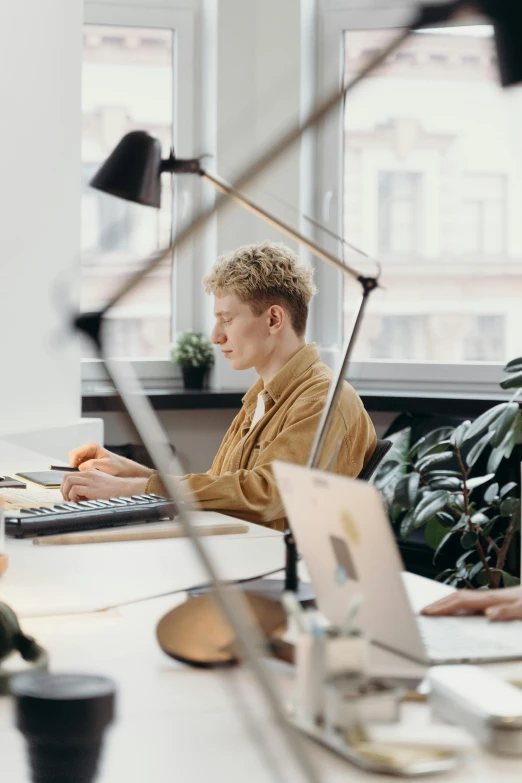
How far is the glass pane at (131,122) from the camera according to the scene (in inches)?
166

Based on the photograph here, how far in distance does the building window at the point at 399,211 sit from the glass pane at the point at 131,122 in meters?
0.87

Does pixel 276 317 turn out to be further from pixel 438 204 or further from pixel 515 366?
pixel 438 204

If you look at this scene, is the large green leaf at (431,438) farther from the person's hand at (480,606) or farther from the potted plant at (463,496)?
the person's hand at (480,606)

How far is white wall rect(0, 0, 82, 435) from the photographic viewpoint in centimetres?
327

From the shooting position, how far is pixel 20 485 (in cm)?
238

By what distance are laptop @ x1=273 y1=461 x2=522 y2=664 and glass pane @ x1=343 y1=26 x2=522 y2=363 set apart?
2947 millimetres

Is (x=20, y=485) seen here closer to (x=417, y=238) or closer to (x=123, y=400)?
(x=123, y=400)

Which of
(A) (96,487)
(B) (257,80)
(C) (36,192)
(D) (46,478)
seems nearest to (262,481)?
(A) (96,487)

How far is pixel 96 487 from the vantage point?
2.14 metres

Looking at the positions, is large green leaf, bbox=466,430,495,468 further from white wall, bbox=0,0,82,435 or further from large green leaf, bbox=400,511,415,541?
white wall, bbox=0,0,82,435

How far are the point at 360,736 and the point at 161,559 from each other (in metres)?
0.90

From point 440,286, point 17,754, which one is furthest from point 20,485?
point 440,286

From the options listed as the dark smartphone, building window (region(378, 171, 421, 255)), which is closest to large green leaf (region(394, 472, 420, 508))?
the dark smartphone

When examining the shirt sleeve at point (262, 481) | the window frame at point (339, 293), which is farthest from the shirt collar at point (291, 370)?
the window frame at point (339, 293)
